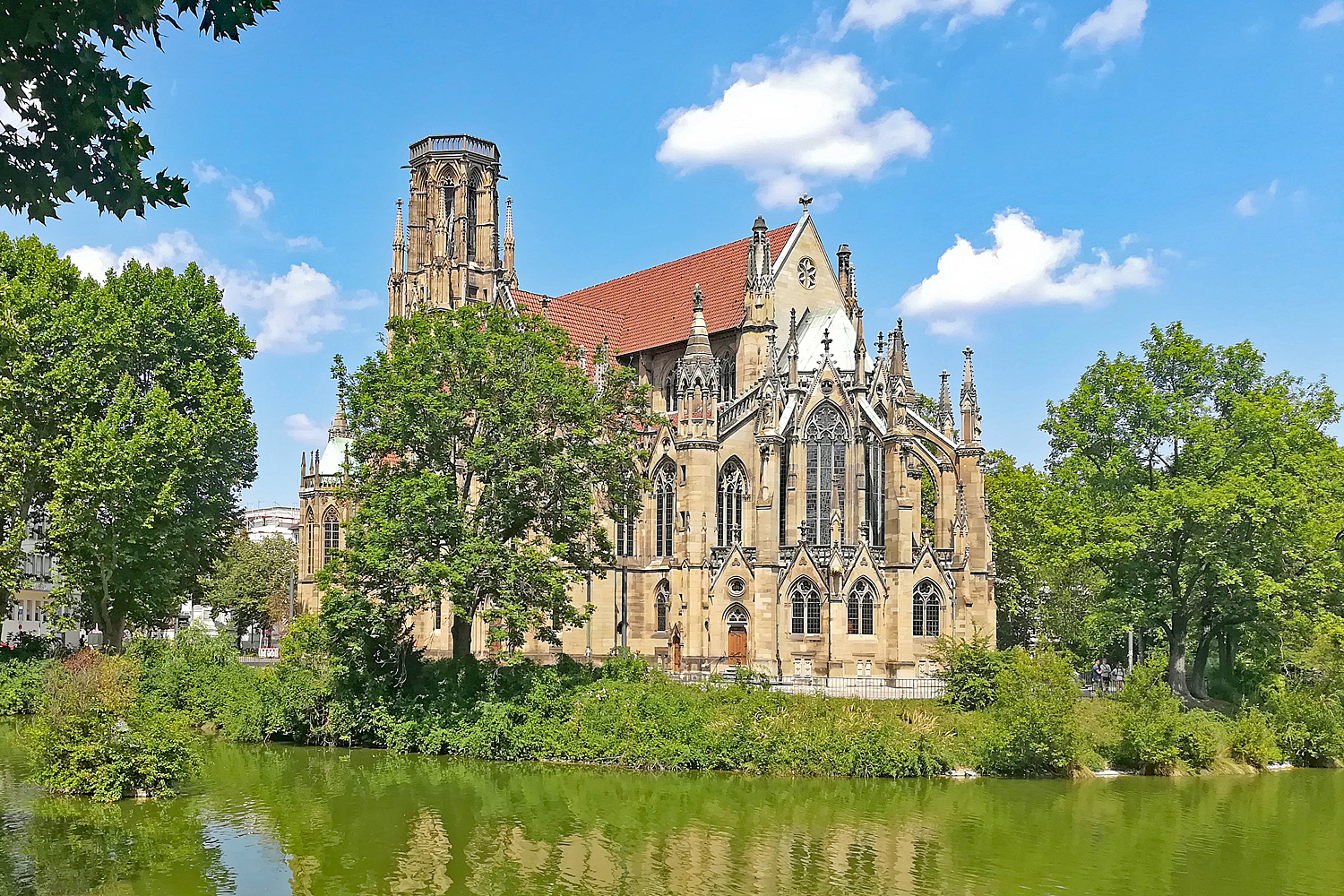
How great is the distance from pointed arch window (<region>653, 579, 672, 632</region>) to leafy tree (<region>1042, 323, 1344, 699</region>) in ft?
56.8

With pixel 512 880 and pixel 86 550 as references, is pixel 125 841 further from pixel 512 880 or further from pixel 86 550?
pixel 86 550

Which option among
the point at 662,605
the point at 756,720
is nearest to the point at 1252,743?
the point at 756,720

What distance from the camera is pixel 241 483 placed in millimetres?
47562

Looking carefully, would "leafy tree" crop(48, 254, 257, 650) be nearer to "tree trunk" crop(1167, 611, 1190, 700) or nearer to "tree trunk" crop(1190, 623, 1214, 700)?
"tree trunk" crop(1167, 611, 1190, 700)

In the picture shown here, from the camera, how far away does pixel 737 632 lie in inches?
2069

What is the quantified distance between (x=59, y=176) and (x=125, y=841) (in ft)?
50.0

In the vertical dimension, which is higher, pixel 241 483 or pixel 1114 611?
pixel 241 483

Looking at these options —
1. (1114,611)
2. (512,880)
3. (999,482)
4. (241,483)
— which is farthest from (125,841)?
(999,482)

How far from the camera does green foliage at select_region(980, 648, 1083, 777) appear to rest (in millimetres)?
35062

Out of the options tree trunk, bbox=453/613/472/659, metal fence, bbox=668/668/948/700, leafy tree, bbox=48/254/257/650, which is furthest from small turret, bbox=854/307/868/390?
leafy tree, bbox=48/254/257/650

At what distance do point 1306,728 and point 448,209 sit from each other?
146ft

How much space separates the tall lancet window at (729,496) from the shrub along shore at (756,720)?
1480 centimetres

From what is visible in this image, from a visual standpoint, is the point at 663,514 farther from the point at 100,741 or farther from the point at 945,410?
the point at 100,741

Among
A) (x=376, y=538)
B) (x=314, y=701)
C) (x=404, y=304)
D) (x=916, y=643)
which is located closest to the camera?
(x=376, y=538)
